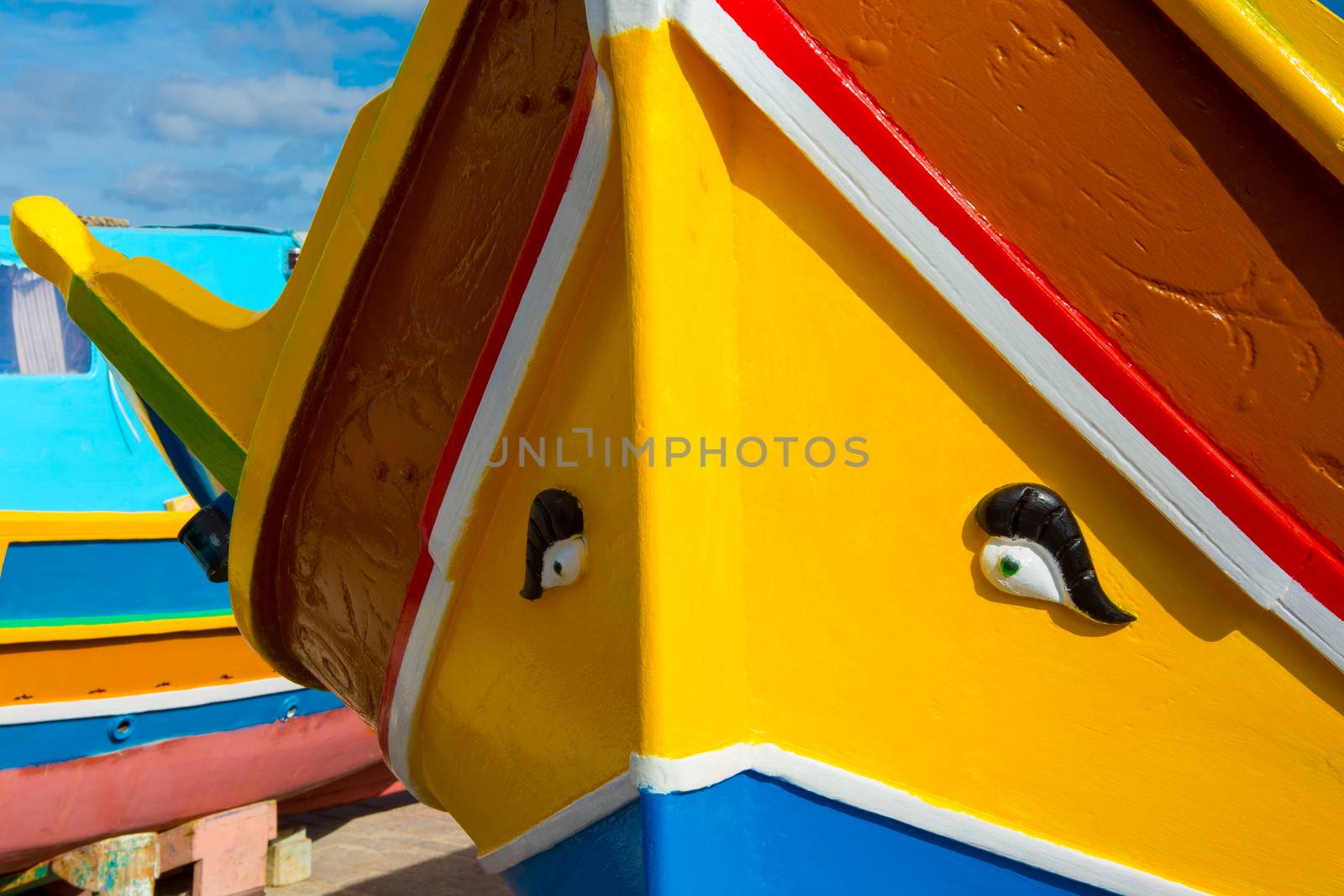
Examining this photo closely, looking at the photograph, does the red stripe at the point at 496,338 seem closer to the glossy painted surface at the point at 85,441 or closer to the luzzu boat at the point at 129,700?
the luzzu boat at the point at 129,700

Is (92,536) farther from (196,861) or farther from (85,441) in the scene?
(85,441)

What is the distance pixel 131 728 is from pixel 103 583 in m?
0.58

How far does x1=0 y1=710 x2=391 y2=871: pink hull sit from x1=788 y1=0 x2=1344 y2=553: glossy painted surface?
3.96 m

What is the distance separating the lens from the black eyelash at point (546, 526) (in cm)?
143

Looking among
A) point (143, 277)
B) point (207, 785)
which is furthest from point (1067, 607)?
point (207, 785)

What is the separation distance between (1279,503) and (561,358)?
34.0 inches

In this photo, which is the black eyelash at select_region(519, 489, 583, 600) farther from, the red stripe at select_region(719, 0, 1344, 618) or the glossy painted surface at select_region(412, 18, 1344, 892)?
the red stripe at select_region(719, 0, 1344, 618)

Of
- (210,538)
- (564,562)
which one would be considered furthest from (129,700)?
(564,562)

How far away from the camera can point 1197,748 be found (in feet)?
3.98

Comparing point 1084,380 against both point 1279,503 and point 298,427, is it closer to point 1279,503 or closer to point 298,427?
point 1279,503

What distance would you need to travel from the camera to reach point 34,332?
5824 millimetres

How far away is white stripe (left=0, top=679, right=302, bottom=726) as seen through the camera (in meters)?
3.90

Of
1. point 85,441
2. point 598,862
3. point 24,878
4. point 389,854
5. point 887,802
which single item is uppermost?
point 85,441

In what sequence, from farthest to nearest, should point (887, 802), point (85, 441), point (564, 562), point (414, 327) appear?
point (85, 441) → point (414, 327) → point (564, 562) → point (887, 802)
